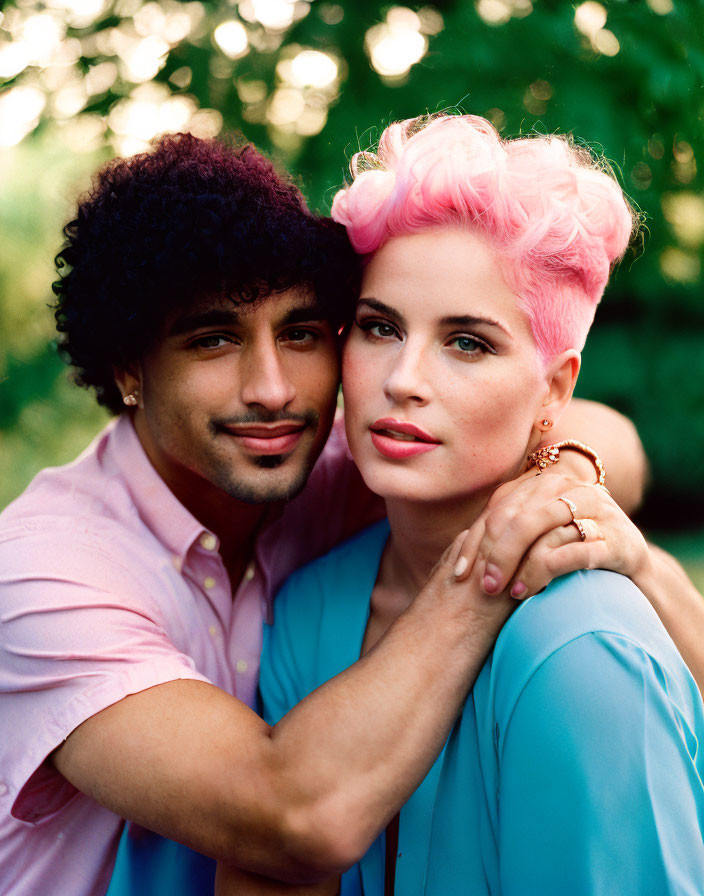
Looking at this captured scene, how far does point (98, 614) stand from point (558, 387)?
132 centimetres

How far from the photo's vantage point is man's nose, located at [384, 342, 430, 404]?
2.14 metres

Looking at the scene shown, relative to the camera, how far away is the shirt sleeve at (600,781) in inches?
66.6

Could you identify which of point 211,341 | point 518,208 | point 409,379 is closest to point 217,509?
point 211,341

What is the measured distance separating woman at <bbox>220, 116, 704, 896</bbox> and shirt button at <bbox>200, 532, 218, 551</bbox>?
0.98ft

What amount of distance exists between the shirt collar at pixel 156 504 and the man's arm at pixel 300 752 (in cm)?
61

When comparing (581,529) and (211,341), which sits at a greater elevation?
(211,341)

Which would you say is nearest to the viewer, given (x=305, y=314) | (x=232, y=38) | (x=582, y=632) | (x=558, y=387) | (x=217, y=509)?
(x=582, y=632)

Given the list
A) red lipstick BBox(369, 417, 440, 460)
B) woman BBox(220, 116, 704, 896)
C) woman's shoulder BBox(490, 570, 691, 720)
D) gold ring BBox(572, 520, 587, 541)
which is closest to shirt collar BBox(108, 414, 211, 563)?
woman BBox(220, 116, 704, 896)

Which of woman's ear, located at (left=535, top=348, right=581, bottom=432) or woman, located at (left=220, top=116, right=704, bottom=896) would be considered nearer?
woman, located at (left=220, top=116, right=704, bottom=896)

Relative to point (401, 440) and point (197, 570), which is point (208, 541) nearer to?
point (197, 570)

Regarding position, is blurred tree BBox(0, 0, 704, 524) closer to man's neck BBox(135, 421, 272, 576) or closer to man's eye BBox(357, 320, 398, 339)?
man's eye BBox(357, 320, 398, 339)

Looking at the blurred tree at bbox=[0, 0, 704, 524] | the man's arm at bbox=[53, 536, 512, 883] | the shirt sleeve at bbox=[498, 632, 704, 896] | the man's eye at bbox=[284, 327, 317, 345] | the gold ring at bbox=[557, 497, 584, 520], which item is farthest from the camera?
the blurred tree at bbox=[0, 0, 704, 524]

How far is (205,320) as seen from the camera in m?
2.45

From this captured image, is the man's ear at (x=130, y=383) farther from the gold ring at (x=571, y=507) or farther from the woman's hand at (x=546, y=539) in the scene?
the gold ring at (x=571, y=507)
